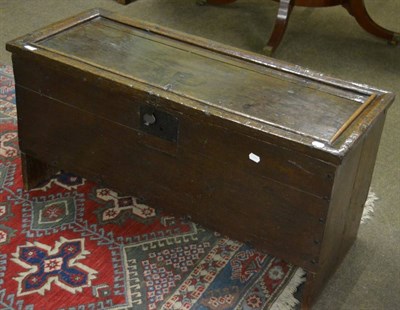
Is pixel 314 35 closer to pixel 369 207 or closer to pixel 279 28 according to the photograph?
pixel 279 28

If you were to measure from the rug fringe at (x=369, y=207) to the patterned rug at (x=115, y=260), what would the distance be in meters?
0.36

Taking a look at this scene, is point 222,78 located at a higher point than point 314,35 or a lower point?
higher

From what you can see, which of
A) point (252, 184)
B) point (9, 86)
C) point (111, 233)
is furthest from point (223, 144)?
point (9, 86)

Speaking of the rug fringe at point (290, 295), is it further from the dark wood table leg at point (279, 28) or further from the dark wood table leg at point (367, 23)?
the dark wood table leg at point (367, 23)

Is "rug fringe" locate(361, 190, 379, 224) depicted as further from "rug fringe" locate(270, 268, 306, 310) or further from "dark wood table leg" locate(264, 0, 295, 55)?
"dark wood table leg" locate(264, 0, 295, 55)

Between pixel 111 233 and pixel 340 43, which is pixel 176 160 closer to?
pixel 111 233

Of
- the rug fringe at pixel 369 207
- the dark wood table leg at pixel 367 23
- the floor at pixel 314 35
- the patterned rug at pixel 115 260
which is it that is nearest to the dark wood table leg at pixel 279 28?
the floor at pixel 314 35

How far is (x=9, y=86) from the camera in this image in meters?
2.61

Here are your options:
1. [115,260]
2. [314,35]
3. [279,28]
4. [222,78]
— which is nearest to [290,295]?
[115,260]

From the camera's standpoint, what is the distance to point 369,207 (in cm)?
207

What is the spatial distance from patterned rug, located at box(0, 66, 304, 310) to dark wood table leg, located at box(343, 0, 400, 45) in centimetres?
170

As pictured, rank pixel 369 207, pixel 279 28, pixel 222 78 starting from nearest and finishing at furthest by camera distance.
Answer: pixel 222 78
pixel 369 207
pixel 279 28

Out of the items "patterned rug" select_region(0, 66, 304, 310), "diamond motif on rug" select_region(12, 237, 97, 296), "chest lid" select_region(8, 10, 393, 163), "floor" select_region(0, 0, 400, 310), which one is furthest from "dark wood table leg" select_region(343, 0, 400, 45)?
"diamond motif on rug" select_region(12, 237, 97, 296)

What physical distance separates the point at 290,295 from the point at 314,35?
73.6 inches
